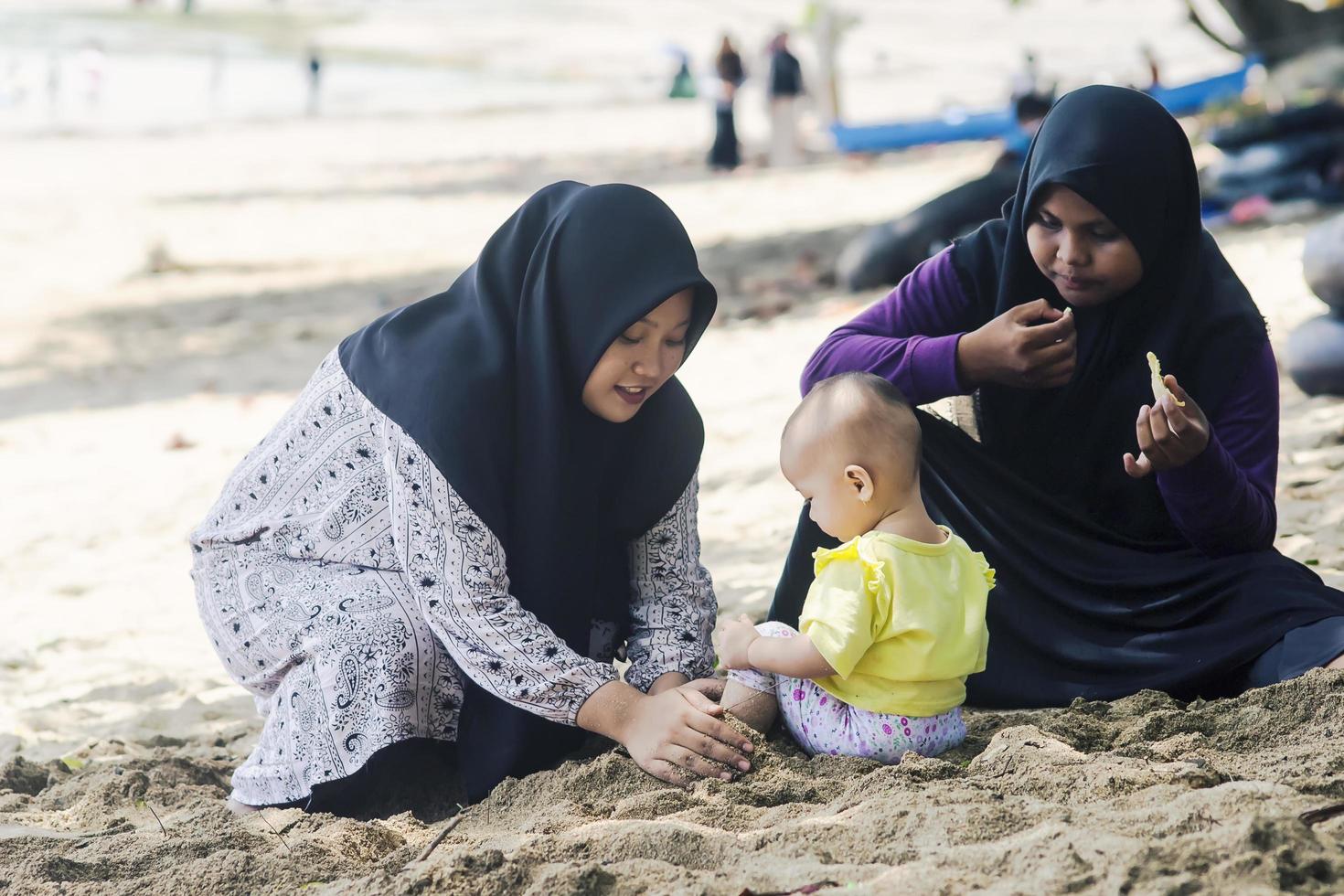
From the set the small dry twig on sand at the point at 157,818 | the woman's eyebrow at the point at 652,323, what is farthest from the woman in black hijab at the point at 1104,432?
the small dry twig on sand at the point at 157,818

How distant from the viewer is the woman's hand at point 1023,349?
3008 millimetres

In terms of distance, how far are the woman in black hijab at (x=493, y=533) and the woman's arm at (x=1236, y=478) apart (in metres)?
1.01

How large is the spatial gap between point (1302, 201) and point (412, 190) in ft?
36.3

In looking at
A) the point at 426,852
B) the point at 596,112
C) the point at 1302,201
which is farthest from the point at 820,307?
the point at 596,112

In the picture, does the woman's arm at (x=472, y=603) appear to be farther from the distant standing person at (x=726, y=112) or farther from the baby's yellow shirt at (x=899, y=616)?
the distant standing person at (x=726, y=112)

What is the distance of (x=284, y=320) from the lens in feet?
33.8

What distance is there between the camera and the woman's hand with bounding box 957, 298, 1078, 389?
3.01 meters

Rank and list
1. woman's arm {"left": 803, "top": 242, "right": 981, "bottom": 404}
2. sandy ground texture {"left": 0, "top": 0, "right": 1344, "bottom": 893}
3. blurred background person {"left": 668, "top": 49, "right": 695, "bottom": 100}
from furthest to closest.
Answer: blurred background person {"left": 668, "top": 49, "right": 695, "bottom": 100}
woman's arm {"left": 803, "top": 242, "right": 981, "bottom": 404}
sandy ground texture {"left": 0, "top": 0, "right": 1344, "bottom": 893}

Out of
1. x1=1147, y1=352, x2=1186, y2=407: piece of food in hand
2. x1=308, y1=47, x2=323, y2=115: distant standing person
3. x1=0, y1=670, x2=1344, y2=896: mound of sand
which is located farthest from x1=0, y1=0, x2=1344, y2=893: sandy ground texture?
x1=308, y1=47, x2=323, y2=115: distant standing person

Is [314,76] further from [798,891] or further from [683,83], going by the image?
[798,891]

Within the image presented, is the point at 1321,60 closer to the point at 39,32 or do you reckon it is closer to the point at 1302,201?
the point at 1302,201

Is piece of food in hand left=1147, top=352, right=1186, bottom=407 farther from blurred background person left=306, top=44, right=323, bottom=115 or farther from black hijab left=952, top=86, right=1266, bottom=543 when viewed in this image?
blurred background person left=306, top=44, right=323, bottom=115

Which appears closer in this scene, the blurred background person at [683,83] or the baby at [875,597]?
the baby at [875,597]

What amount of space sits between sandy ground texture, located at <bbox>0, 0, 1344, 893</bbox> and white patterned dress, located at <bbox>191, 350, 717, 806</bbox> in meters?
0.18
